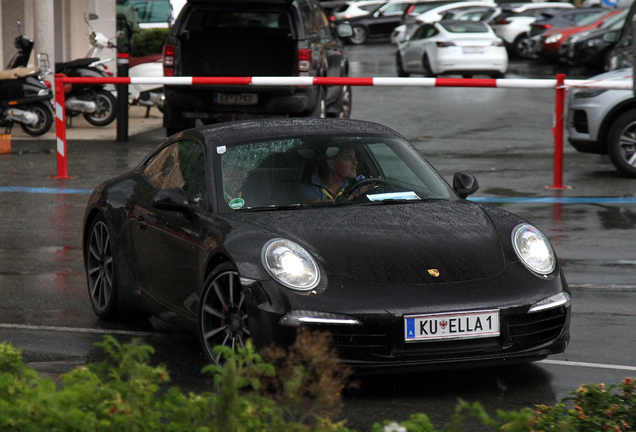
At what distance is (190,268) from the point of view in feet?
19.9

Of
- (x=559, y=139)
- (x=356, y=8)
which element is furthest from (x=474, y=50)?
(x=356, y=8)

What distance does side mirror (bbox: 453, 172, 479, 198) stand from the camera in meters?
6.72

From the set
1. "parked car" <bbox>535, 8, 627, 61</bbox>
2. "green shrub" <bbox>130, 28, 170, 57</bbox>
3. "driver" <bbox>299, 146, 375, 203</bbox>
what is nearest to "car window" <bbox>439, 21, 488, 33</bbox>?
"parked car" <bbox>535, 8, 627, 61</bbox>

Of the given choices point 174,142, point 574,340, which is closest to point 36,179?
point 174,142

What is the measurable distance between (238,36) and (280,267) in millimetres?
11307

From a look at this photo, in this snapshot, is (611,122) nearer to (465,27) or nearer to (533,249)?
(533,249)

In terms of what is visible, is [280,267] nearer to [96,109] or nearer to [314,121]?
[314,121]

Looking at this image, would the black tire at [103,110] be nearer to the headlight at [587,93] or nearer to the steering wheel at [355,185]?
the headlight at [587,93]

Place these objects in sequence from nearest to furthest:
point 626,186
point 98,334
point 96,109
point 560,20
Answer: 1. point 98,334
2. point 626,186
3. point 96,109
4. point 560,20

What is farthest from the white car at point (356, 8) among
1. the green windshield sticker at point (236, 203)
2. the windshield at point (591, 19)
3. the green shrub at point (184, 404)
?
the green shrub at point (184, 404)

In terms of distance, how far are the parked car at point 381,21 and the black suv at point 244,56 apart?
3081 cm

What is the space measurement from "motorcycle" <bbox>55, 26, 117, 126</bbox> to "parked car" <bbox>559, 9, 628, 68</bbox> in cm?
1719

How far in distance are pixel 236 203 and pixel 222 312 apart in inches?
30.5

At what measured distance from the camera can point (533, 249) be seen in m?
5.80
